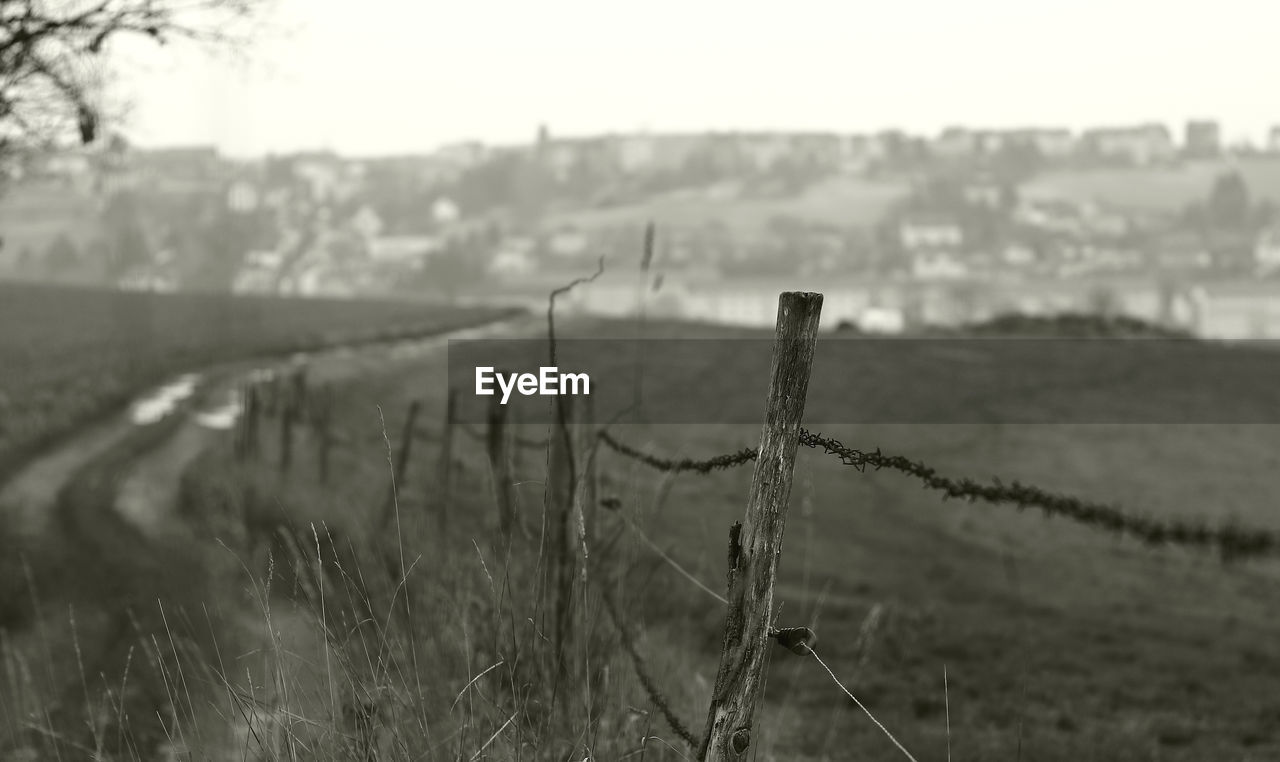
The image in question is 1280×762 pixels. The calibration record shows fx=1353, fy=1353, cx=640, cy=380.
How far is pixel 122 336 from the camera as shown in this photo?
2557 inches

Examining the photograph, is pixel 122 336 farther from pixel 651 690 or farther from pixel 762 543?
pixel 762 543

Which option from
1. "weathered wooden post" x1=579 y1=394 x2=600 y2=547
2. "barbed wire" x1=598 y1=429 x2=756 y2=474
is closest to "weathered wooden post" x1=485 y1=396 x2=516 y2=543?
"weathered wooden post" x1=579 y1=394 x2=600 y2=547

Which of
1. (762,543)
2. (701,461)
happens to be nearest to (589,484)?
(701,461)

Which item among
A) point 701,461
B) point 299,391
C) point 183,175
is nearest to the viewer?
point 701,461

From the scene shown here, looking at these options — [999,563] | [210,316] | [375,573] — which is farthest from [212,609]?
[210,316]

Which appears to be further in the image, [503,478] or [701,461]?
[503,478]

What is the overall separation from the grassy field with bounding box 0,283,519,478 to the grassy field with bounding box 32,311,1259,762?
23.0 feet

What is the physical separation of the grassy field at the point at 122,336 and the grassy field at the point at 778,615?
276 inches

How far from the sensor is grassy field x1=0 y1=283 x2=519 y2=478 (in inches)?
1305

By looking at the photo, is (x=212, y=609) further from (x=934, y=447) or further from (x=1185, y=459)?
(x=1185, y=459)

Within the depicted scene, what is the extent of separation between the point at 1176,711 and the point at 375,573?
5988 mm

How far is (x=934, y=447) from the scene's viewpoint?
34.0 m

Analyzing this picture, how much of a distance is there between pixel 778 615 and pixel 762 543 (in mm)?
206

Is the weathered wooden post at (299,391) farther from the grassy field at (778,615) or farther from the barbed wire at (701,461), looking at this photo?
the barbed wire at (701,461)
